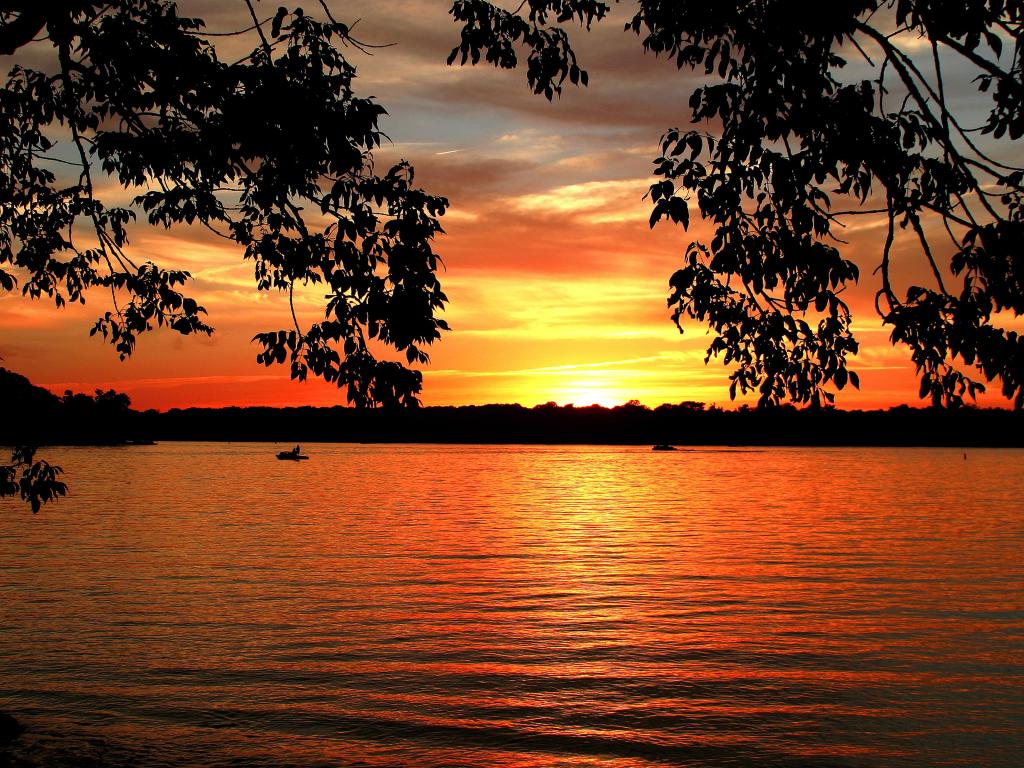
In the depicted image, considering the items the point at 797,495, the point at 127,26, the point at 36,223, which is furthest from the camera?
the point at 797,495

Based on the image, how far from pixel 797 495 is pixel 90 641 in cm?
8010

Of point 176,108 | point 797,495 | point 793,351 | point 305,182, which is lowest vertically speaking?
point 797,495

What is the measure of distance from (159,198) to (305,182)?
3.07 m

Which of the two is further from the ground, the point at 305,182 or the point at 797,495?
the point at 305,182

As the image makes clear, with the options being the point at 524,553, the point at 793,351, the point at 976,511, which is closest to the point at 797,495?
the point at 976,511

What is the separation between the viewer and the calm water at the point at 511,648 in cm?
1412

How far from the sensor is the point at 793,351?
998cm

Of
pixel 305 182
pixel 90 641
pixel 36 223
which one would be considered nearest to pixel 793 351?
pixel 305 182

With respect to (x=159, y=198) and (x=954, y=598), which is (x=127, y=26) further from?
(x=954, y=598)

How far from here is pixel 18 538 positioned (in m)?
45.1

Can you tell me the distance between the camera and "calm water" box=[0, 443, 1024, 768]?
14117 mm

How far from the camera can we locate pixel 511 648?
2069cm

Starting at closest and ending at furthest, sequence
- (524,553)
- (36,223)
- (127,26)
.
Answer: (127,26)
(36,223)
(524,553)

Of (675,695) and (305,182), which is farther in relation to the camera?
(675,695)
